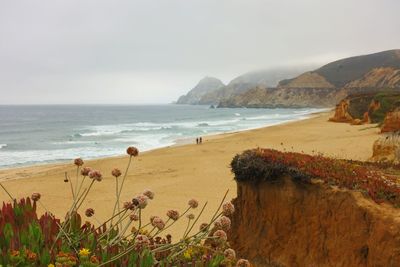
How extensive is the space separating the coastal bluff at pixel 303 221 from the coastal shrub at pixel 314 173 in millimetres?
20

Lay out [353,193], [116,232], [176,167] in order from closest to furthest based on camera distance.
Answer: [116,232] < [353,193] < [176,167]

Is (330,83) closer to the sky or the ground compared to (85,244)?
closer to the sky

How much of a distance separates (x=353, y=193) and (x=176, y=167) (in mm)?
16427

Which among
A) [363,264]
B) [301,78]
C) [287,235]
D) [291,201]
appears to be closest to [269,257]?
[287,235]

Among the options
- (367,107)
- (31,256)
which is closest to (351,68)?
(367,107)

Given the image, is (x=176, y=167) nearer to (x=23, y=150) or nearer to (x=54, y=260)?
(x=54, y=260)

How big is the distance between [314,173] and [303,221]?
854mm

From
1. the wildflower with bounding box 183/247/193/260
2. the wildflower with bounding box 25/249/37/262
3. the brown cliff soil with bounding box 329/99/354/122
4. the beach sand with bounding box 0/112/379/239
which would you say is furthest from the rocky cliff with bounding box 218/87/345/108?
the wildflower with bounding box 25/249/37/262

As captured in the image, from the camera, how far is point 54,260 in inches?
104

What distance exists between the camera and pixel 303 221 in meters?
7.24

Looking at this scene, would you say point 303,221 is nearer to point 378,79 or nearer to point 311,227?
point 311,227

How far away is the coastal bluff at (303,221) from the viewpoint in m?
5.96

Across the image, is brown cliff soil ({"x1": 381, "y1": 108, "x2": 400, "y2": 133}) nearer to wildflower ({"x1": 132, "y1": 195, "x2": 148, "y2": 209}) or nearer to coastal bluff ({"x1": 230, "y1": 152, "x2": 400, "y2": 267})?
coastal bluff ({"x1": 230, "y1": 152, "x2": 400, "y2": 267})

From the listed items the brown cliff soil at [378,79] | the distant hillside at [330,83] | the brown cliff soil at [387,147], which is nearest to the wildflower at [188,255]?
the brown cliff soil at [387,147]
